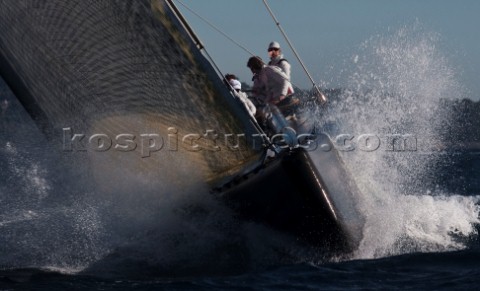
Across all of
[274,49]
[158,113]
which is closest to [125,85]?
[158,113]

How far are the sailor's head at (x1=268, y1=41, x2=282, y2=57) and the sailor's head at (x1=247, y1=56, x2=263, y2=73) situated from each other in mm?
448

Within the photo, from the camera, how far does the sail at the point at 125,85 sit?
6836mm

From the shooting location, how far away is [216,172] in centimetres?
716

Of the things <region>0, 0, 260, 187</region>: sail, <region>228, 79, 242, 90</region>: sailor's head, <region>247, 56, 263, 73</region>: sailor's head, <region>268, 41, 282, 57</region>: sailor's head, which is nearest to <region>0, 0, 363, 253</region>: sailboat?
<region>0, 0, 260, 187</region>: sail

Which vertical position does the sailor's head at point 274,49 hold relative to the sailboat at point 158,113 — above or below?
above

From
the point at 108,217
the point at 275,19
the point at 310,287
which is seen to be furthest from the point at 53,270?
the point at 275,19

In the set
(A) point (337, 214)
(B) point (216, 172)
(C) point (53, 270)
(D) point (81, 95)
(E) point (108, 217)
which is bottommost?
(C) point (53, 270)

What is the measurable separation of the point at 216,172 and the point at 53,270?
61.4 inches

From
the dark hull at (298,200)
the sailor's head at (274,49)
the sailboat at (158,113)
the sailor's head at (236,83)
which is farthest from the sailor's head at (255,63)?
the dark hull at (298,200)

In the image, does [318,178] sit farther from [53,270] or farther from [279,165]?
[53,270]

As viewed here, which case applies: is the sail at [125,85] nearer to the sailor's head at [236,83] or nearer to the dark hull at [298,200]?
the dark hull at [298,200]

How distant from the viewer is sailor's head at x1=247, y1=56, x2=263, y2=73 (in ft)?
26.1

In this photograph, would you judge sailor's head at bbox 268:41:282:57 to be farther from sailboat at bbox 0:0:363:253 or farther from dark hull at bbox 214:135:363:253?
dark hull at bbox 214:135:363:253

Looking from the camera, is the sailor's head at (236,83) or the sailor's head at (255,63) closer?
the sailor's head at (255,63)
